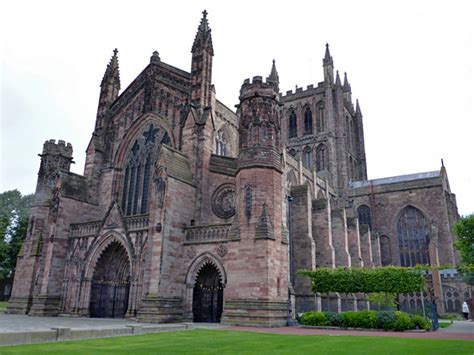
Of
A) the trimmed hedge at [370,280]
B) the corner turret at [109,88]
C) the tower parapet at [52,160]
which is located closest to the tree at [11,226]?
the tower parapet at [52,160]

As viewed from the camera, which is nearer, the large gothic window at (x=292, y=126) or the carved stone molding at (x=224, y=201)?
the carved stone molding at (x=224, y=201)

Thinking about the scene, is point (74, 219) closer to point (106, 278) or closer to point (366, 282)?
point (106, 278)

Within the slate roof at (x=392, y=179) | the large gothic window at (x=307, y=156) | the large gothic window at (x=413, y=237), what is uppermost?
the large gothic window at (x=307, y=156)

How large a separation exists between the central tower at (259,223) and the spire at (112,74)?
1524cm

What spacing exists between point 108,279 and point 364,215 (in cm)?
3694

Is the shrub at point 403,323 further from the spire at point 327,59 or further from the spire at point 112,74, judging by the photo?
the spire at point 327,59

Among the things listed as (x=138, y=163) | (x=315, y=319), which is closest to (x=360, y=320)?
(x=315, y=319)

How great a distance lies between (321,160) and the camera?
5972 centimetres

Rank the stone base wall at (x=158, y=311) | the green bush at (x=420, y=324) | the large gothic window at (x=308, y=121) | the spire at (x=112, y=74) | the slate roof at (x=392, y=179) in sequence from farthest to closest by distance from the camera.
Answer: the large gothic window at (x=308, y=121)
the slate roof at (x=392, y=179)
the spire at (x=112, y=74)
the stone base wall at (x=158, y=311)
the green bush at (x=420, y=324)

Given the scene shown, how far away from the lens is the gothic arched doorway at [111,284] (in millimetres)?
26984

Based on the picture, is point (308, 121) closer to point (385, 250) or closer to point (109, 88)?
point (385, 250)

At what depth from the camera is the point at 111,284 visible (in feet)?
90.2

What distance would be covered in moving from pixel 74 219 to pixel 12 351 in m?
21.5

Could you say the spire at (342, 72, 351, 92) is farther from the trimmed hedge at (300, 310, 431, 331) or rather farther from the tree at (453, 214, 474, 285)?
the trimmed hedge at (300, 310, 431, 331)
